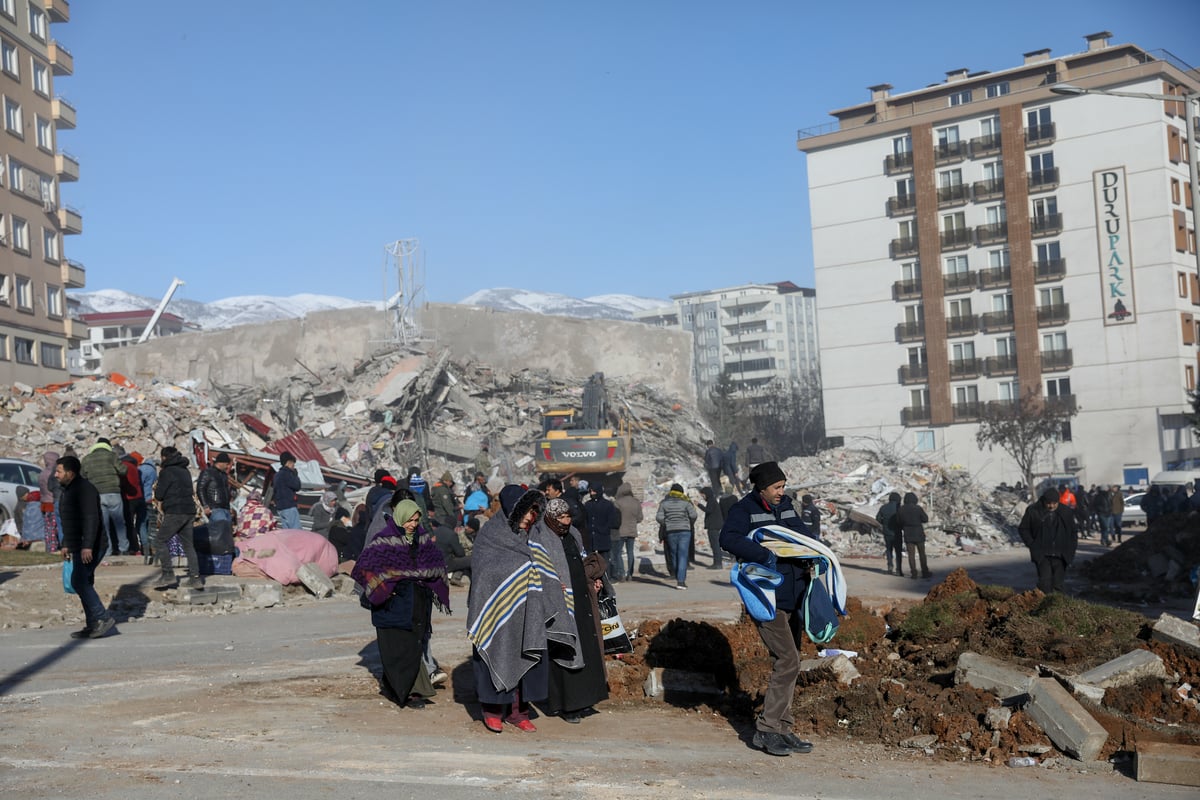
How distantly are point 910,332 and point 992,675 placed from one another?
194 ft

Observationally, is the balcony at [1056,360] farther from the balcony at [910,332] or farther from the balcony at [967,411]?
the balcony at [910,332]

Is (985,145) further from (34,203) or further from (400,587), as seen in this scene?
(400,587)

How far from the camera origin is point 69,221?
167 feet

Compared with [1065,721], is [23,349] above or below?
above

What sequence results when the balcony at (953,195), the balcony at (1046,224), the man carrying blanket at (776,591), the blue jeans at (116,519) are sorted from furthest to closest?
1. the balcony at (953,195)
2. the balcony at (1046,224)
3. the blue jeans at (116,519)
4. the man carrying blanket at (776,591)

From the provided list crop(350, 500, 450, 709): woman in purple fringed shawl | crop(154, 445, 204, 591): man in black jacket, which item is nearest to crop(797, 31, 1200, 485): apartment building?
crop(154, 445, 204, 591): man in black jacket

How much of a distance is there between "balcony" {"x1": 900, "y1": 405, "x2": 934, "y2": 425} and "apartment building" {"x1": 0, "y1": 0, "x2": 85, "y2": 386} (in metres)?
41.4

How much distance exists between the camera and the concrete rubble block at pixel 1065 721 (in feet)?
23.5

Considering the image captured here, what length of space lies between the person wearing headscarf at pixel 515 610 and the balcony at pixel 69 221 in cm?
4741

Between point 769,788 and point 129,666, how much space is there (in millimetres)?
6304

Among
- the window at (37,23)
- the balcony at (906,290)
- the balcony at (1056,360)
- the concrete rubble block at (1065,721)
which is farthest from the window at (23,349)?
the balcony at (1056,360)

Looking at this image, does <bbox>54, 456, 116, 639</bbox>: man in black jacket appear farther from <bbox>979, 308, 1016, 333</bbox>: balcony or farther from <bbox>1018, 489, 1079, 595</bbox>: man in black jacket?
<bbox>979, 308, 1016, 333</bbox>: balcony

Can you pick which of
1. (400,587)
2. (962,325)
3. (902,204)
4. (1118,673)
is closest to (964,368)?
(962,325)

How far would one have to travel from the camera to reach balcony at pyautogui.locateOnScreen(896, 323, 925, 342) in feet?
214
